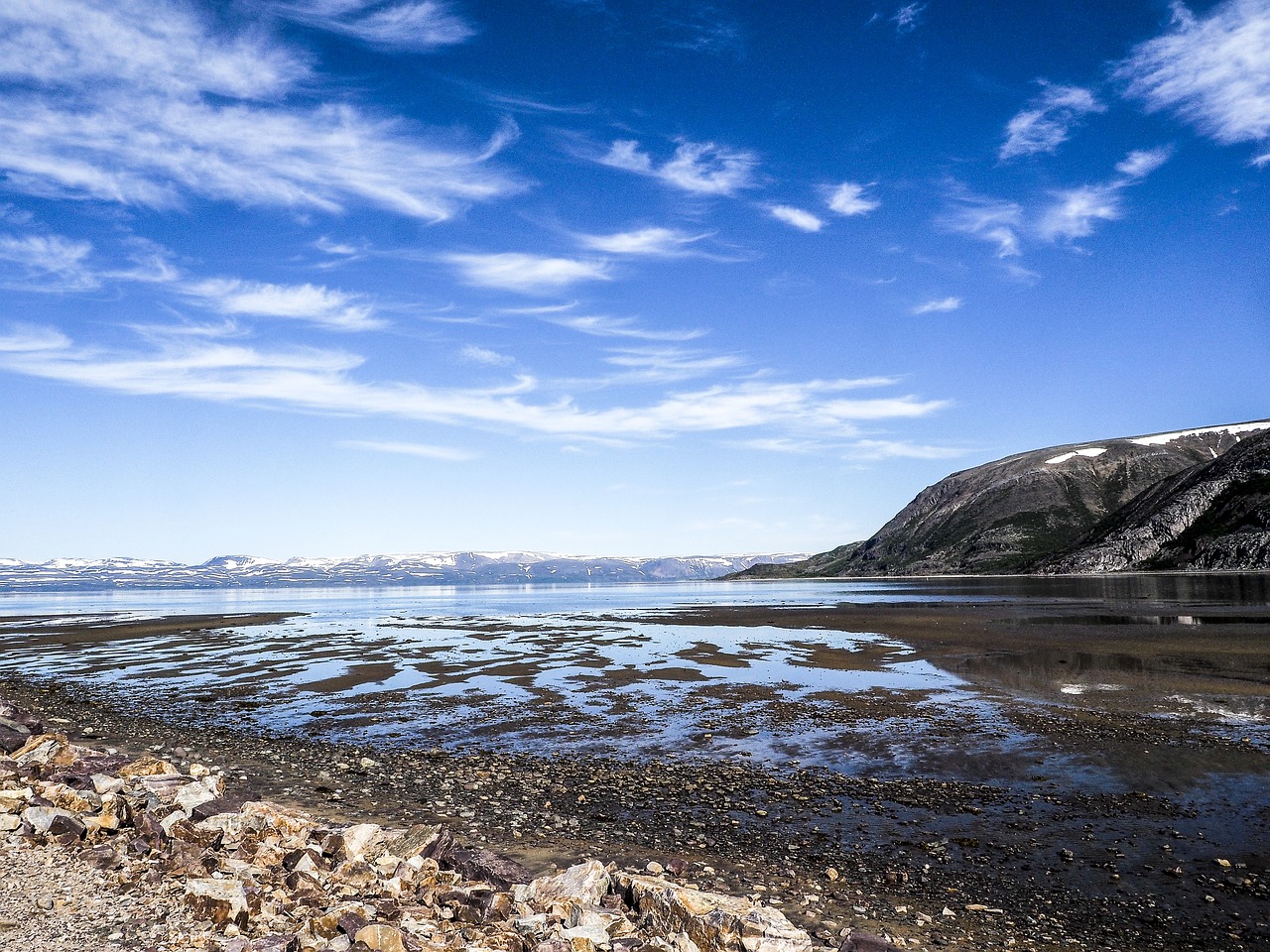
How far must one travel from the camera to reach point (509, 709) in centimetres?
2555

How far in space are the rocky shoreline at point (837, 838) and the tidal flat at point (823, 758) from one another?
0.06 meters

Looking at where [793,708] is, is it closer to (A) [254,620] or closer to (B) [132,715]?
(B) [132,715]

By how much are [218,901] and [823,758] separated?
13.8 meters

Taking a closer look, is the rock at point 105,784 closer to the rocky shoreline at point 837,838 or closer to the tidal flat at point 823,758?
the rocky shoreline at point 837,838

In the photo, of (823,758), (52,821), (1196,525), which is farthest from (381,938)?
(1196,525)

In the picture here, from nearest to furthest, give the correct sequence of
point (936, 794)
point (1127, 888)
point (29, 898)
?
point (29, 898)
point (1127, 888)
point (936, 794)

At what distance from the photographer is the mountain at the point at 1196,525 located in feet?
513

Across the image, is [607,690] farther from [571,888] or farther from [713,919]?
[713,919]

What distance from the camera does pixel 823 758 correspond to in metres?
18.4

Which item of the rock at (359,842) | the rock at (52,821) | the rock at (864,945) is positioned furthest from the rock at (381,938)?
the rock at (52,821)

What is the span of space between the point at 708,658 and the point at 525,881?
30316 millimetres

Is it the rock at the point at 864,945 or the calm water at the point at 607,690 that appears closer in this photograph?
the rock at the point at 864,945

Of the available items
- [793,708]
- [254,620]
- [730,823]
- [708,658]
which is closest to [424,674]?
[708,658]

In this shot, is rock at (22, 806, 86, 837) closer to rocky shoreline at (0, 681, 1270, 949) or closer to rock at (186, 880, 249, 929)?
rocky shoreline at (0, 681, 1270, 949)
